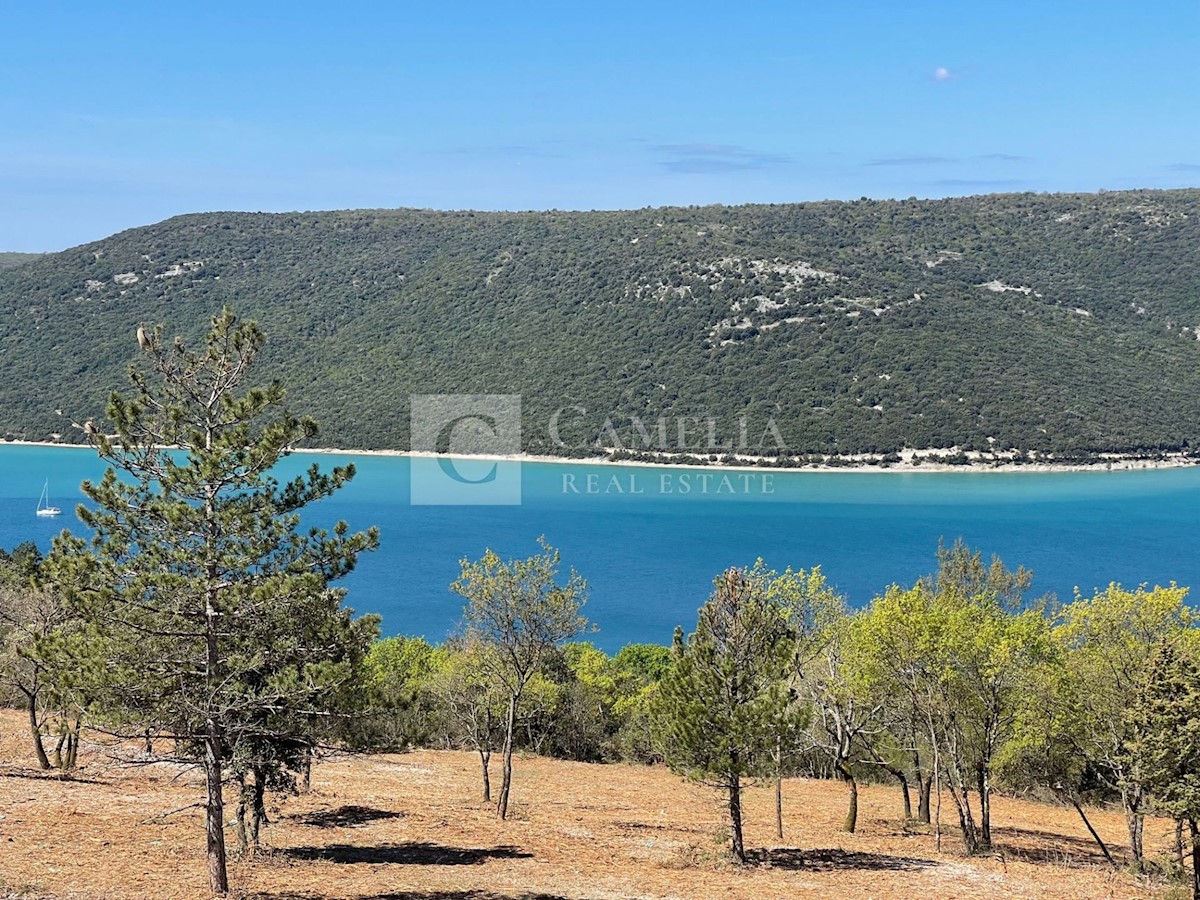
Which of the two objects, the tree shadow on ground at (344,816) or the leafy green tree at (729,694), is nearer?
the leafy green tree at (729,694)

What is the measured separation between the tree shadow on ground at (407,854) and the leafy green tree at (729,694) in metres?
3.24

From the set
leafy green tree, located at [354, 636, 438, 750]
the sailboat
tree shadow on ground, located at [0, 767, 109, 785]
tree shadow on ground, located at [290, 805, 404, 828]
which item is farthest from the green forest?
the sailboat

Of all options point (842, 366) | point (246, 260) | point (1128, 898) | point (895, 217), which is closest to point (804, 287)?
point (842, 366)

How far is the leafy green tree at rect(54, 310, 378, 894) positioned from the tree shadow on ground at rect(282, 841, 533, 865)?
370 centimetres

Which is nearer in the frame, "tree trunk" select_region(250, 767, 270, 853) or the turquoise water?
"tree trunk" select_region(250, 767, 270, 853)

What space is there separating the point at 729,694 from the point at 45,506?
10758 centimetres

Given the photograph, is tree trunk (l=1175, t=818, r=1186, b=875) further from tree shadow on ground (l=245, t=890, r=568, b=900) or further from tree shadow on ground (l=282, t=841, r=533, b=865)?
tree shadow on ground (l=282, t=841, r=533, b=865)

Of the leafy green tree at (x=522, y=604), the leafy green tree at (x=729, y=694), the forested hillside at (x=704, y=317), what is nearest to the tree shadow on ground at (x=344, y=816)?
the leafy green tree at (x=522, y=604)

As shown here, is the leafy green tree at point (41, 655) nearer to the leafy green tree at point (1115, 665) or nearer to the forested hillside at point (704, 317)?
the leafy green tree at point (1115, 665)

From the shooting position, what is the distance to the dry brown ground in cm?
1430

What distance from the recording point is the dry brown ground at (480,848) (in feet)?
46.9

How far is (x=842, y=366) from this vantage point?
133625mm

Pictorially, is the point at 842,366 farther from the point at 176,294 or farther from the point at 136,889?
the point at 136,889

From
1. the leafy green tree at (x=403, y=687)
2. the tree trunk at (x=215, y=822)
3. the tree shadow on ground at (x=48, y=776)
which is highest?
the tree trunk at (x=215, y=822)
